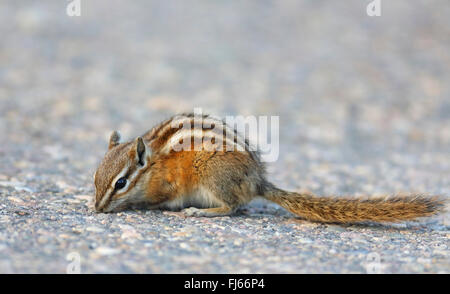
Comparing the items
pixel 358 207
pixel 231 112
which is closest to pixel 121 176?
pixel 358 207

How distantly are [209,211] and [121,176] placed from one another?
0.77 m

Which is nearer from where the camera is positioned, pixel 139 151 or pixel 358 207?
pixel 358 207

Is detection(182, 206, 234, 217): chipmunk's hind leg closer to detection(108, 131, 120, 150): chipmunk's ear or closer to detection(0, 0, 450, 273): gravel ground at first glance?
detection(0, 0, 450, 273): gravel ground

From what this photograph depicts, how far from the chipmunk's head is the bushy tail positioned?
110 centimetres

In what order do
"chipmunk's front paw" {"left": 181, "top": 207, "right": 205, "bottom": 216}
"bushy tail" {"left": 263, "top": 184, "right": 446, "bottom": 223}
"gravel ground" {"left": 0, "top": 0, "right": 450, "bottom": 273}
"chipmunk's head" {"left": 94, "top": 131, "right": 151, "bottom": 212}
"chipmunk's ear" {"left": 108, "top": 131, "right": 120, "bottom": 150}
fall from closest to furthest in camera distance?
"gravel ground" {"left": 0, "top": 0, "right": 450, "bottom": 273}, "bushy tail" {"left": 263, "top": 184, "right": 446, "bottom": 223}, "chipmunk's head" {"left": 94, "top": 131, "right": 151, "bottom": 212}, "chipmunk's front paw" {"left": 181, "top": 207, "right": 205, "bottom": 216}, "chipmunk's ear" {"left": 108, "top": 131, "right": 120, "bottom": 150}

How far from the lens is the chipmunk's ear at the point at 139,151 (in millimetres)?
4850

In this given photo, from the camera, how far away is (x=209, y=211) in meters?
4.99

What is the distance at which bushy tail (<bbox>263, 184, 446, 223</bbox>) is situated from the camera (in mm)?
4641

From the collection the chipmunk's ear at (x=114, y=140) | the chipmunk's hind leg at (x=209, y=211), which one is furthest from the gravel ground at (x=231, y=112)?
the chipmunk's ear at (x=114, y=140)

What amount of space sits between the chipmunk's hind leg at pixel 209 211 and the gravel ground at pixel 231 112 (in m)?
0.11

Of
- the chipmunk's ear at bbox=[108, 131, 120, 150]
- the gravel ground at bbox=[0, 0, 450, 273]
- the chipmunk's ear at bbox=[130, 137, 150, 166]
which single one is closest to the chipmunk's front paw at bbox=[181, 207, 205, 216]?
the gravel ground at bbox=[0, 0, 450, 273]

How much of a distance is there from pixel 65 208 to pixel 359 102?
21.7 ft

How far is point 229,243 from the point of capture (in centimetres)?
418

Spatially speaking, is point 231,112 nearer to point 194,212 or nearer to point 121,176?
point 194,212
